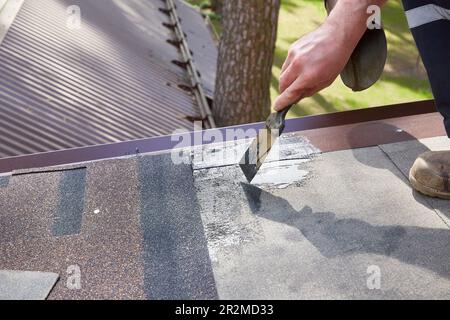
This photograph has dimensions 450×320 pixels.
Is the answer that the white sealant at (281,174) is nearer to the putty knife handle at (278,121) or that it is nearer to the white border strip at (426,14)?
the putty knife handle at (278,121)

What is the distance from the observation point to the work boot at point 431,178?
2312 mm

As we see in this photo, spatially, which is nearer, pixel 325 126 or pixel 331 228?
pixel 331 228

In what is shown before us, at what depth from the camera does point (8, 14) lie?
5133 millimetres

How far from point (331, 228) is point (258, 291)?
0.46m

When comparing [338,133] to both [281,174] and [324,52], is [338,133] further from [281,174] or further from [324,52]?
[324,52]

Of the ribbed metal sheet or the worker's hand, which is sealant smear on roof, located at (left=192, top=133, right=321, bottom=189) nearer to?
the worker's hand

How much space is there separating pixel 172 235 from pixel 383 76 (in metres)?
11.1

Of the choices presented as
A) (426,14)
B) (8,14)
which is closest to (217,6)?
(8,14)

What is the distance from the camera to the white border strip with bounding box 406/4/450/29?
234cm

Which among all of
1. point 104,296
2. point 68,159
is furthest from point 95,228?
point 68,159

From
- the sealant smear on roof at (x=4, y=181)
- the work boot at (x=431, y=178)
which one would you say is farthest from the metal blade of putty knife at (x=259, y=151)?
the sealant smear on roof at (x=4, y=181)

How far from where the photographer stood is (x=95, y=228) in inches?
86.2

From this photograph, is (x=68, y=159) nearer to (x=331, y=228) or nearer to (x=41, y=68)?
(x=331, y=228)
